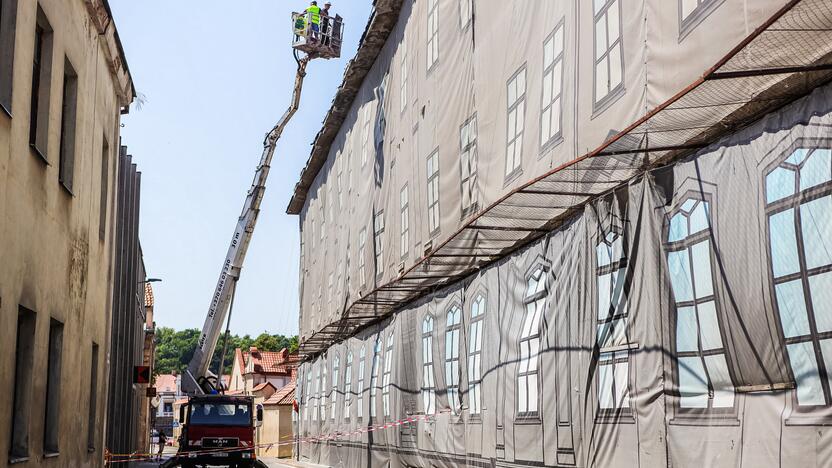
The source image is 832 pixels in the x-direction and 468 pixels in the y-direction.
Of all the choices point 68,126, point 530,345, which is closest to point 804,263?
point 530,345

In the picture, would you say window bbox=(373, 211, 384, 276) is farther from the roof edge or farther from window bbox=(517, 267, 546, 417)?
window bbox=(517, 267, 546, 417)

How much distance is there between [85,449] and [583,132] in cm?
884

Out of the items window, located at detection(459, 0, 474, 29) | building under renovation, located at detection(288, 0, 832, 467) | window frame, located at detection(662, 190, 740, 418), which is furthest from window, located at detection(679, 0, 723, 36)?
window, located at detection(459, 0, 474, 29)

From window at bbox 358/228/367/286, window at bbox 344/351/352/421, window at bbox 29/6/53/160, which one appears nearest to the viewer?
window at bbox 29/6/53/160

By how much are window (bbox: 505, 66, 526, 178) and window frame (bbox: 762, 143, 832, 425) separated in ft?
21.5

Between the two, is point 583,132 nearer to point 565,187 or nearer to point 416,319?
point 565,187

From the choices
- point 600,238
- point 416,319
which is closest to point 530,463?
point 600,238

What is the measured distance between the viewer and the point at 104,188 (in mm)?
17062

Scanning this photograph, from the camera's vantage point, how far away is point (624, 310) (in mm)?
9961

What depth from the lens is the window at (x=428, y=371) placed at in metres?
18.5

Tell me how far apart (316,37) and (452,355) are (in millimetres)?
20525

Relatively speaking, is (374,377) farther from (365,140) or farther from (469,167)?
(469,167)

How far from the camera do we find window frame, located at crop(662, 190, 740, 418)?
7910 millimetres

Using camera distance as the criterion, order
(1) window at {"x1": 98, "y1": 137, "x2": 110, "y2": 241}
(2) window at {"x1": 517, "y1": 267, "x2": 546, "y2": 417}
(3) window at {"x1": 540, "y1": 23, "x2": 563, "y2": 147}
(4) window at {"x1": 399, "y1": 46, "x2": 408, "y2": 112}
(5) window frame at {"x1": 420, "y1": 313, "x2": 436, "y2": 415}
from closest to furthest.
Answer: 1. (3) window at {"x1": 540, "y1": 23, "x2": 563, "y2": 147}
2. (2) window at {"x1": 517, "y1": 267, "x2": 546, "y2": 417}
3. (1) window at {"x1": 98, "y1": 137, "x2": 110, "y2": 241}
4. (5) window frame at {"x1": 420, "y1": 313, "x2": 436, "y2": 415}
5. (4) window at {"x1": 399, "y1": 46, "x2": 408, "y2": 112}
